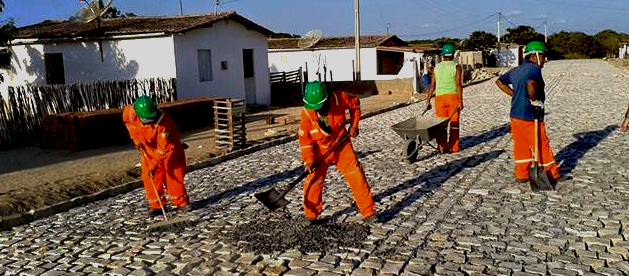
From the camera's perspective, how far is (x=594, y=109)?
51.9 feet

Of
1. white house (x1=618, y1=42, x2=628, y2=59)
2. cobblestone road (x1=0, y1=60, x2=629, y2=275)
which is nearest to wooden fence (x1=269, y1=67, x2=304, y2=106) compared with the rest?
cobblestone road (x1=0, y1=60, x2=629, y2=275)

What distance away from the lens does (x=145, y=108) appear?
6367 mm

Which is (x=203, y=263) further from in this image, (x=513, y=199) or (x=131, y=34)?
(x=131, y=34)

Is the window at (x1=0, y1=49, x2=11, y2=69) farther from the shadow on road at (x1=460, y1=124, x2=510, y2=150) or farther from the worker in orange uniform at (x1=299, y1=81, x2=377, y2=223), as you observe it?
the worker in orange uniform at (x1=299, y1=81, x2=377, y2=223)

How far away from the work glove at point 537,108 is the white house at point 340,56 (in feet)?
95.5

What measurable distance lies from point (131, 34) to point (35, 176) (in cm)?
920

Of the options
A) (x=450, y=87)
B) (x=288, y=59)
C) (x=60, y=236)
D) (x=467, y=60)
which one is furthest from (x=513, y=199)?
(x=467, y=60)

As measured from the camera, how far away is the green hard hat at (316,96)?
552 centimetres

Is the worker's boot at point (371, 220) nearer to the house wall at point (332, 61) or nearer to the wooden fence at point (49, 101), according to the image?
the wooden fence at point (49, 101)

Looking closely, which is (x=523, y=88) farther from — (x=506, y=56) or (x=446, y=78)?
(x=506, y=56)

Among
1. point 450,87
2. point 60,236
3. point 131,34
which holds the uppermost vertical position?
point 131,34

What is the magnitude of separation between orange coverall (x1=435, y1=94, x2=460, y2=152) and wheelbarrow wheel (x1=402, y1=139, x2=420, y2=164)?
2.20 feet

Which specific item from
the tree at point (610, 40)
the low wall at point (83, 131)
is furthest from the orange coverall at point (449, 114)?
the tree at point (610, 40)

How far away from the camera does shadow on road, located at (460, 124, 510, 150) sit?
35.9ft
